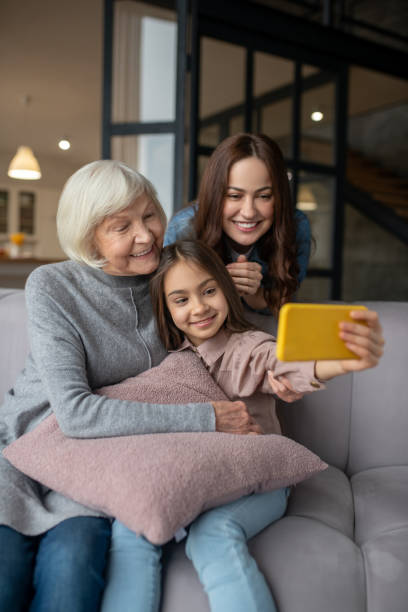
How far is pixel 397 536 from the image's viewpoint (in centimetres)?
107

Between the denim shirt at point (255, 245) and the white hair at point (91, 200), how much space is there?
1.16 feet

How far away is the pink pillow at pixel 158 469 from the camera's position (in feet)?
2.86

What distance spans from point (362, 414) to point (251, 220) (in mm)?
655

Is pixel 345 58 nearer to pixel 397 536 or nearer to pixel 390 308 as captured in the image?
pixel 390 308

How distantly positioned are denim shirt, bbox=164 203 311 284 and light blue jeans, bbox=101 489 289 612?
32.8 inches

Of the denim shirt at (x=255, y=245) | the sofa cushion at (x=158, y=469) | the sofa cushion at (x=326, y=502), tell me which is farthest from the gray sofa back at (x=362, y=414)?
the sofa cushion at (x=158, y=469)

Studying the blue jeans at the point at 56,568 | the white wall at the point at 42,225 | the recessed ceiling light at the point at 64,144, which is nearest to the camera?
the blue jeans at the point at 56,568

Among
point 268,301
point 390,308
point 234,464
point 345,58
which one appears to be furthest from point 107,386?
point 345,58

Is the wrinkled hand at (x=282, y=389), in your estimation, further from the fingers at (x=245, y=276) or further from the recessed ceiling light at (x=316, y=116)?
the recessed ceiling light at (x=316, y=116)

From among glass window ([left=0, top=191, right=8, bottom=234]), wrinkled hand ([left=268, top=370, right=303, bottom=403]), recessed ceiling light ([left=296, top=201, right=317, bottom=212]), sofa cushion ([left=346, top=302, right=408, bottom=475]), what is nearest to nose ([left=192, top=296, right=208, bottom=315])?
wrinkled hand ([left=268, top=370, right=303, bottom=403])

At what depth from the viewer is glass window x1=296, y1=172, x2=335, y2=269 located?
3.26 meters

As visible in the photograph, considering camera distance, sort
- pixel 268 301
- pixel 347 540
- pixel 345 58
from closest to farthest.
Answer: pixel 347 540 → pixel 268 301 → pixel 345 58

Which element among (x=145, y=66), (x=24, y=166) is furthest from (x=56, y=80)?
(x=145, y=66)

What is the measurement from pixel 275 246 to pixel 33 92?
18.9 feet
